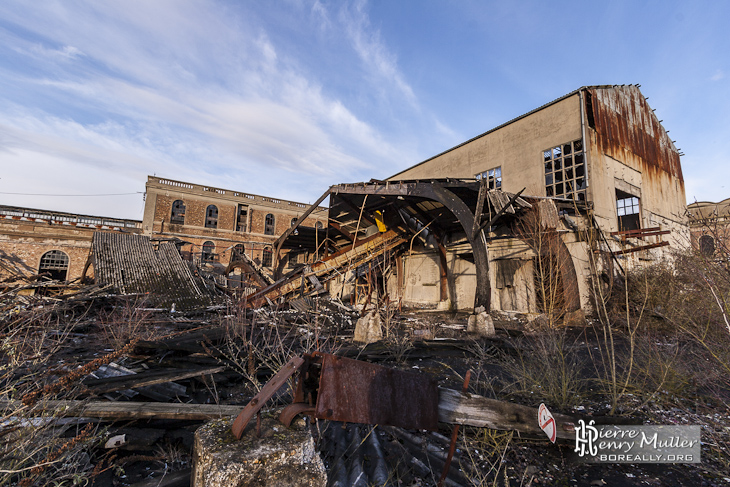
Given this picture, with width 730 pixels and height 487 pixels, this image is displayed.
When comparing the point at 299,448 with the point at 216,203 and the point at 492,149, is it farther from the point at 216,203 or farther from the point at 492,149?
the point at 216,203

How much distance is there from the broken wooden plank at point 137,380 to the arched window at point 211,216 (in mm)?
29276

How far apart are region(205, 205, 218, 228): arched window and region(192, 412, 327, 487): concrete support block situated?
32349mm

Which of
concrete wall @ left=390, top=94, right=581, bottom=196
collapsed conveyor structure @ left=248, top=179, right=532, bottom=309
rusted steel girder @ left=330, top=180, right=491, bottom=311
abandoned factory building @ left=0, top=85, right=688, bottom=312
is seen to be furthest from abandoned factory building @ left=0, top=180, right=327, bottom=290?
concrete wall @ left=390, top=94, right=581, bottom=196

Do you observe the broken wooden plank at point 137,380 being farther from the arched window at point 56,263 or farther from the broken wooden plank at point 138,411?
the arched window at point 56,263

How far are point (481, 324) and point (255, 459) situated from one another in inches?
292

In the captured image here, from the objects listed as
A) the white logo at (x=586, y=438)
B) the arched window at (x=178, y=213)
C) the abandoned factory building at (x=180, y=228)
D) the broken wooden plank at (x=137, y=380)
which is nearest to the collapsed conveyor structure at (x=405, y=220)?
the abandoned factory building at (x=180, y=228)

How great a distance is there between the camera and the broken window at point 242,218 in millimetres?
32325

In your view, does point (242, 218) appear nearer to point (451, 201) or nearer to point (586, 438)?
point (451, 201)

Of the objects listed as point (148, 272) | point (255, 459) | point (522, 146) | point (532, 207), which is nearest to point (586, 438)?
point (255, 459)

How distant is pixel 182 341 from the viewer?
19.4ft

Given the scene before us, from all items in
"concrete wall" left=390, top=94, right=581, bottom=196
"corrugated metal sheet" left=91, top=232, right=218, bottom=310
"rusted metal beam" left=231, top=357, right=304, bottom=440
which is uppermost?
"concrete wall" left=390, top=94, right=581, bottom=196

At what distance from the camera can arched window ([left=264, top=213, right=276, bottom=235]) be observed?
1332 inches

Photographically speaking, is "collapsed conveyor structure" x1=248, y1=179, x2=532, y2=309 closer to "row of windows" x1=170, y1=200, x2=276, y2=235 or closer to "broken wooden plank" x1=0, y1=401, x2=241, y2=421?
"broken wooden plank" x1=0, y1=401, x2=241, y2=421

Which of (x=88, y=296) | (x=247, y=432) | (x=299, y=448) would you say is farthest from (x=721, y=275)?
(x=88, y=296)
